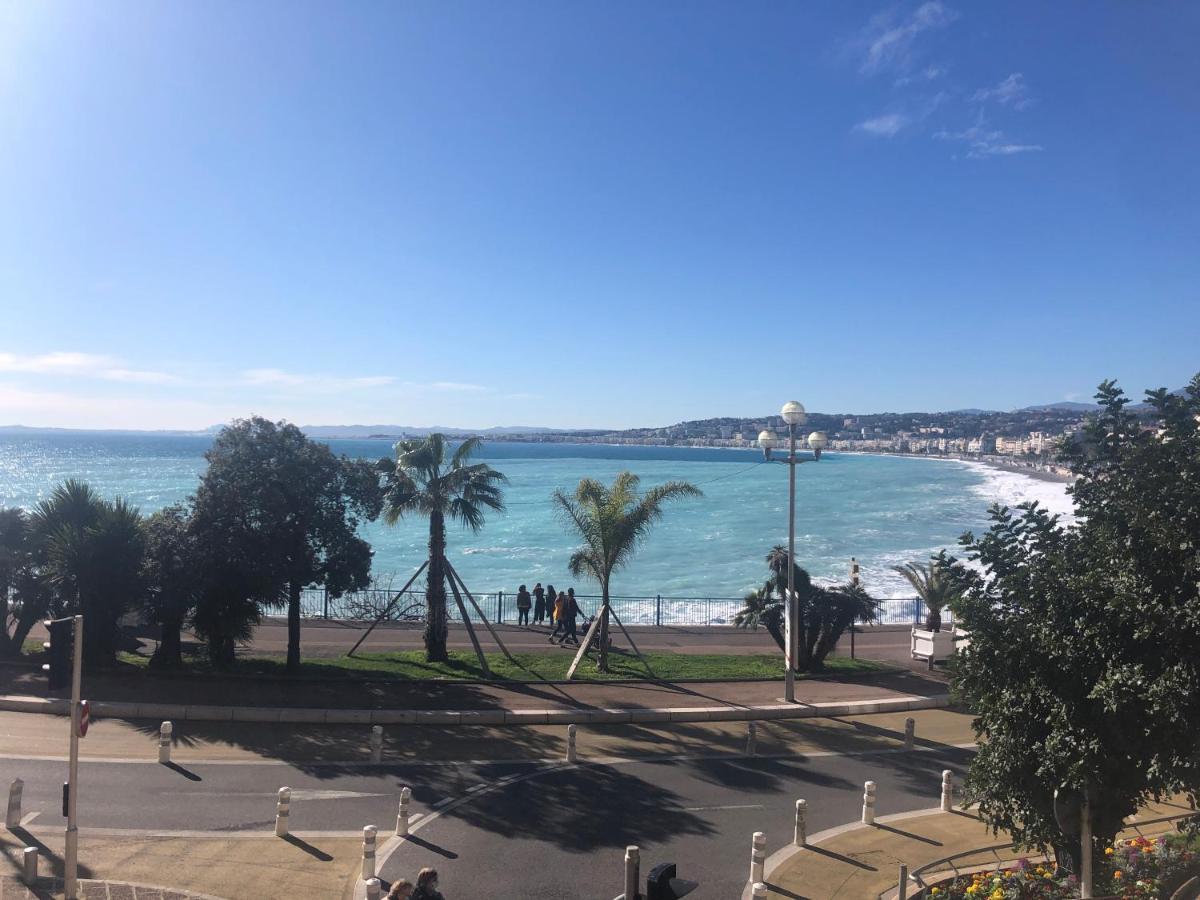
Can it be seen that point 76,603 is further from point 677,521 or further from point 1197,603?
point 677,521

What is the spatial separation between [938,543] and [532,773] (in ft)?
182

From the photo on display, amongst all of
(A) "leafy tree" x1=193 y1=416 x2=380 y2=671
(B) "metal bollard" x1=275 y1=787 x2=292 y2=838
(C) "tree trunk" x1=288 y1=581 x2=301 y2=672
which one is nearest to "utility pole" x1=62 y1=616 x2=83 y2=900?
(B) "metal bollard" x1=275 y1=787 x2=292 y2=838

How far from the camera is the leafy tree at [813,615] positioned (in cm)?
2012

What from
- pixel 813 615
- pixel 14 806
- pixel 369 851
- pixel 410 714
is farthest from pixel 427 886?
pixel 813 615

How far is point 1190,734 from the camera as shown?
6027 mm

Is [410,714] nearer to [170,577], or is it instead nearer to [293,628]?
[293,628]

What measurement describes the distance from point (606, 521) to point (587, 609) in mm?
17640

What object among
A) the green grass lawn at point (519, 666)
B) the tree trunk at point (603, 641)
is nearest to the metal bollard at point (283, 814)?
the green grass lawn at point (519, 666)

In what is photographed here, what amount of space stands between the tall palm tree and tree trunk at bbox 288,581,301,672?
9.72ft

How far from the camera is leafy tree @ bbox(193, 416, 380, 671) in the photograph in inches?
699

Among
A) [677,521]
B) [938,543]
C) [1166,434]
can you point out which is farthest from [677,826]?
[677,521]

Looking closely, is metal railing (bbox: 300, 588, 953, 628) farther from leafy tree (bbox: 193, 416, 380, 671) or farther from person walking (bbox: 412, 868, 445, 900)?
person walking (bbox: 412, 868, 445, 900)

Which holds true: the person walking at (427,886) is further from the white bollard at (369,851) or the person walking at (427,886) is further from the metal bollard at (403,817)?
the metal bollard at (403,817)

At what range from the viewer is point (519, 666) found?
19922 millimetres
